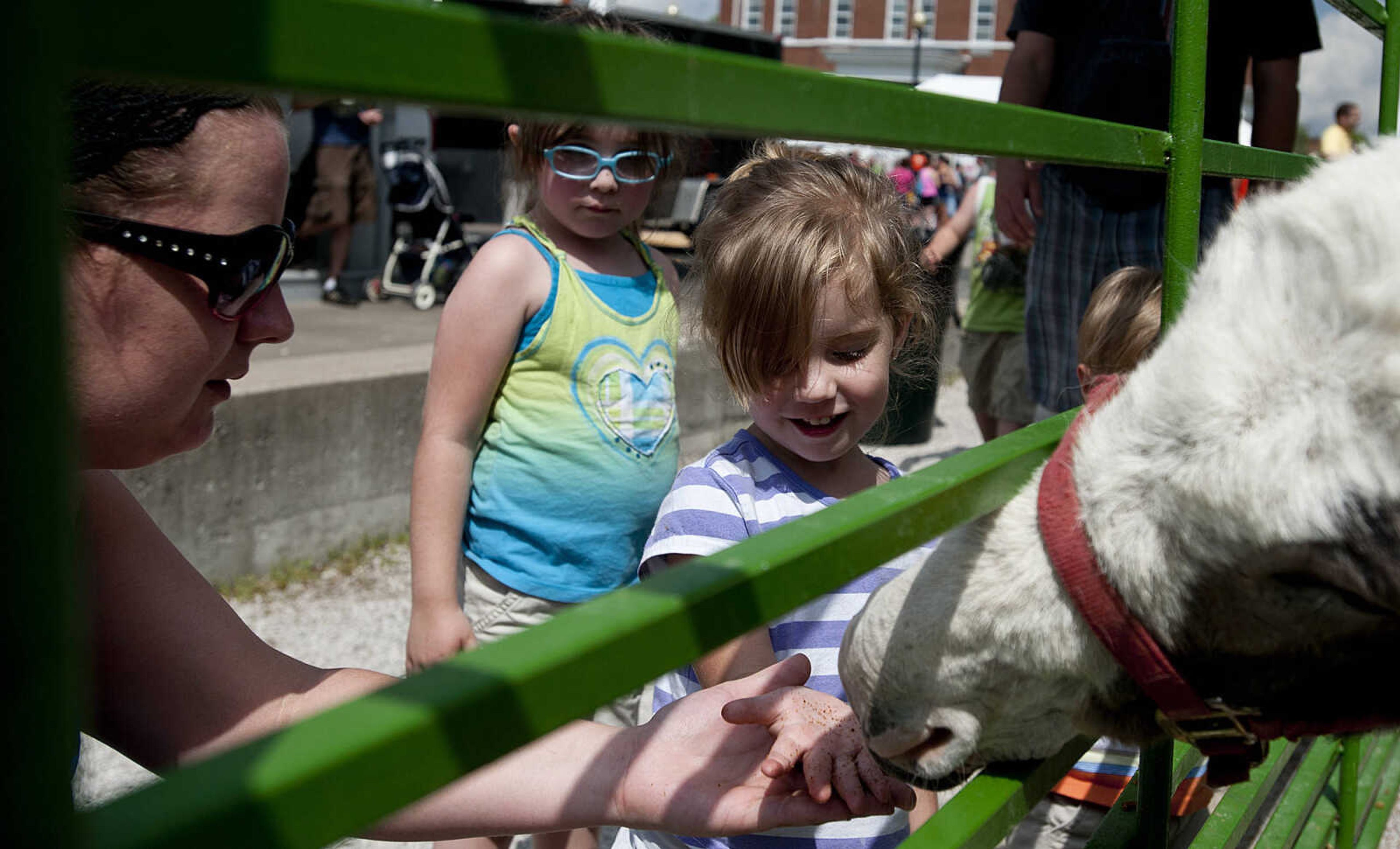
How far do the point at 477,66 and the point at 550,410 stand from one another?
1723 mm

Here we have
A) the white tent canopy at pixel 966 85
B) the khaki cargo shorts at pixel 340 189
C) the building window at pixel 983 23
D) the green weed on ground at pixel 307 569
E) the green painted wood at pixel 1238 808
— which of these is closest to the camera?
the green painted wood at pixel 1238 808

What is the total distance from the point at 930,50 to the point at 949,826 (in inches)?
1525

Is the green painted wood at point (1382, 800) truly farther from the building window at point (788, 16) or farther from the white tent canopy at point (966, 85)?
the building window at point (788, 16)

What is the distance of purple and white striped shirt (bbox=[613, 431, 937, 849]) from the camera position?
5.24ft

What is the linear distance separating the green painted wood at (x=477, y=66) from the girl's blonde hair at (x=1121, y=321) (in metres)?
1.56

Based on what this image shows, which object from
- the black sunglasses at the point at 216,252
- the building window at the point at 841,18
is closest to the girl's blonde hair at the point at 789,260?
the black sunglasses at the point at 216,252

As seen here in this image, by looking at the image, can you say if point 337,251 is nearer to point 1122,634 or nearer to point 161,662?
point 161,662

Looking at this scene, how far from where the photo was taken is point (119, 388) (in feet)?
3.55

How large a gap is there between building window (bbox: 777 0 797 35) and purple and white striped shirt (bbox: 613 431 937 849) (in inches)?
1777

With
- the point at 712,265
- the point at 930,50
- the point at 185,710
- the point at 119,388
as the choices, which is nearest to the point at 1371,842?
the point at 712,265

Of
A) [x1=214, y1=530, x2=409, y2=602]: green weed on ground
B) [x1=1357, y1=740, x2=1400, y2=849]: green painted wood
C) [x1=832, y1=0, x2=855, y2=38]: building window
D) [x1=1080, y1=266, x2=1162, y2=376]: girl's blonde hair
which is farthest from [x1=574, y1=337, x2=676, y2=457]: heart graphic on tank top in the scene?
[x1=832, y1=0, x2=855, y2=38]: building window

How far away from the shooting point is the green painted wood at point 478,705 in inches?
18.3

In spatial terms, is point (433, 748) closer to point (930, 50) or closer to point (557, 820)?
point (557, 820)

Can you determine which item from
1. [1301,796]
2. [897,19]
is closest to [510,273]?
[1301,796]
